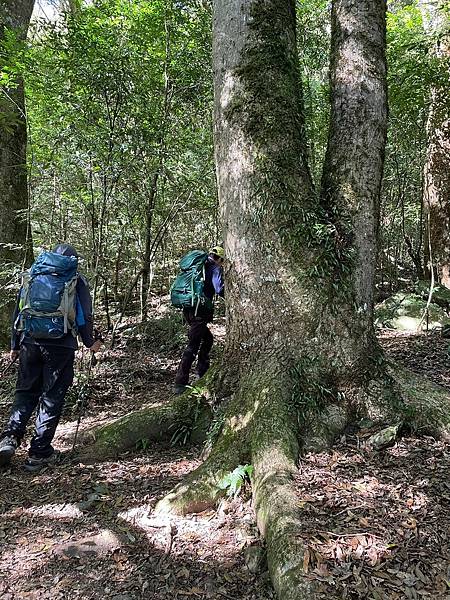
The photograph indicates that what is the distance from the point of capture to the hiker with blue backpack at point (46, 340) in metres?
4.32

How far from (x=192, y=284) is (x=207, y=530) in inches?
126

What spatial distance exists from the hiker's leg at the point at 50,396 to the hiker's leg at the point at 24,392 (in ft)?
0.43

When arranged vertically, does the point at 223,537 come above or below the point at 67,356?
below

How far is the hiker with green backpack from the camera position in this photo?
587 centimetres

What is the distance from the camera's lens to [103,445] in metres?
4.53

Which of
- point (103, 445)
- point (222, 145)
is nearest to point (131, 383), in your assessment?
point (103, 445)

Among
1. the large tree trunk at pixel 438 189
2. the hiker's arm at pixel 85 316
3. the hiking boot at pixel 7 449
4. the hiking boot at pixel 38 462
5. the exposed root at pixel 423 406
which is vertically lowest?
the hiking boot at pixel 38 462

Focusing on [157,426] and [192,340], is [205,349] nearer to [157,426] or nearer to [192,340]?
[192,340]

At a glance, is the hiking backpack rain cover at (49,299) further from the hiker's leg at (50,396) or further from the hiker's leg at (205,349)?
the hiker's leg at (205,349)

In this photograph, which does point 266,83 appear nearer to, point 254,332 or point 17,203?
point 254,332

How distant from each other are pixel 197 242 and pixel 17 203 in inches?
224

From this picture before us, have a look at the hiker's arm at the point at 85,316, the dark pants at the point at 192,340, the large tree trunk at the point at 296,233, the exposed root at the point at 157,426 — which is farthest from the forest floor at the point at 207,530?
the dark pants at the point at 192,340

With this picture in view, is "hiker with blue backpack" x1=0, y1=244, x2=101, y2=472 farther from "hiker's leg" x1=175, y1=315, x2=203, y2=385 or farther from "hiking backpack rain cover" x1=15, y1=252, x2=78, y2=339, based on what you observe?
"hiker's leg" x1=175, y1=315, x2=203, y2=385

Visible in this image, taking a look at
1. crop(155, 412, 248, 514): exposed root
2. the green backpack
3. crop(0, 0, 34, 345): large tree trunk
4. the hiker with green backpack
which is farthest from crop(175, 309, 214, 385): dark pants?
crop(0, 0, 34, 345): large tree trunk
